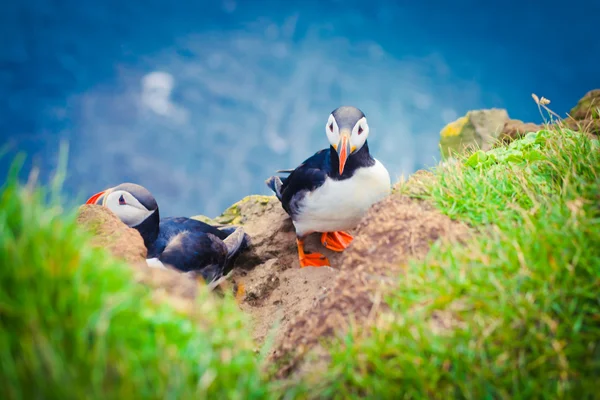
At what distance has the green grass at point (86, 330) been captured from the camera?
54.5 inches

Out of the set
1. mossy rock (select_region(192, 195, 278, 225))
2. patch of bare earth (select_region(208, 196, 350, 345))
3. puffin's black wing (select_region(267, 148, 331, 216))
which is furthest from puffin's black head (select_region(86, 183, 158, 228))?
mossy rock (select_region(192, 195, 278, 225))

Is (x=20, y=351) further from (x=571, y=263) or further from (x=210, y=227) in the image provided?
(x=210, y=227)

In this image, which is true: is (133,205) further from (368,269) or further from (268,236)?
(368,269)

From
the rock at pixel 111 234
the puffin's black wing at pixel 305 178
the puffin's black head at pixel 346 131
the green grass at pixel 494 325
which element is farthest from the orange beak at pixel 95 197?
the green grass at pixel 494 325

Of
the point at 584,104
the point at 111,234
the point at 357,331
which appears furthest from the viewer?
the point at 584,104

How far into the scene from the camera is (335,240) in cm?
479

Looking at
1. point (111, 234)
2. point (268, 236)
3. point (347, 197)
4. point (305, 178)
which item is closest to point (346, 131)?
point (347, 197)

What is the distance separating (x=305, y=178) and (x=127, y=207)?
1561 millimetres

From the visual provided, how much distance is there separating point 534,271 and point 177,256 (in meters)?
2.82

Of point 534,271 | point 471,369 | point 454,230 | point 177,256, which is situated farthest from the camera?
point 177,256

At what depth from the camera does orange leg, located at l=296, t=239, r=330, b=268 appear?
4.56m

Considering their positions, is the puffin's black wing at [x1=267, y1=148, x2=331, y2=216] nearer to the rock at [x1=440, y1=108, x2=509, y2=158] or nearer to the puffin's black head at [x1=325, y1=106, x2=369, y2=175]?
the puffin's black head at [x1=325, y1=106, x2=369, y2=175]

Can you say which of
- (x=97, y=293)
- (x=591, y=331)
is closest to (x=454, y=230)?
(x=591, y=331)

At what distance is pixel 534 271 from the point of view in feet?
6.63
